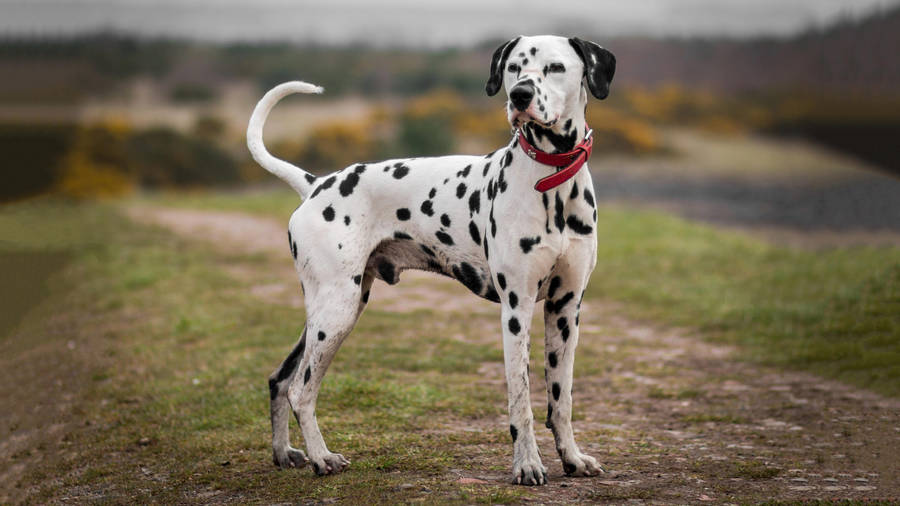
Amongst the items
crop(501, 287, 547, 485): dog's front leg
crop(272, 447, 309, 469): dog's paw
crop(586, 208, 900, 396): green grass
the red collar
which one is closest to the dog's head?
the red collar

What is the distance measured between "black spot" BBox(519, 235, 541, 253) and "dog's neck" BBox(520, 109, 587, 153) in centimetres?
55

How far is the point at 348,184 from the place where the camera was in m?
6.30

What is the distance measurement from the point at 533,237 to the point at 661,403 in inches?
146

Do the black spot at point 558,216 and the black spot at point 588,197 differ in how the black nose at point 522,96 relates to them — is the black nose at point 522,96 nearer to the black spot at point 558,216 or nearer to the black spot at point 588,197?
the black spot at point 558,216

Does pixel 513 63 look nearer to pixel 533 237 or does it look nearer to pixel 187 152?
pixel 533 237

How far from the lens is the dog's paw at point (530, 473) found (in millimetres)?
5652

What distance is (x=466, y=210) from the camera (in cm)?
593

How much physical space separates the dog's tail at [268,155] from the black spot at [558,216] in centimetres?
205

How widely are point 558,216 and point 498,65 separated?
1.02 meters

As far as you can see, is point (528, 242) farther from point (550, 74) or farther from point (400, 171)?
point (400, 171)

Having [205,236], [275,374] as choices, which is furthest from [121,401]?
[205,236]

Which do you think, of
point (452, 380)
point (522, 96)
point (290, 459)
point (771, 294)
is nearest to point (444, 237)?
point (522, 96)

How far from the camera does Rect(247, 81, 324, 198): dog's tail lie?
6688 mm

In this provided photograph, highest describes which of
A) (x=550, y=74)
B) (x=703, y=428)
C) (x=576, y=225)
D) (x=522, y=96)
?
(x=550, y=74)
